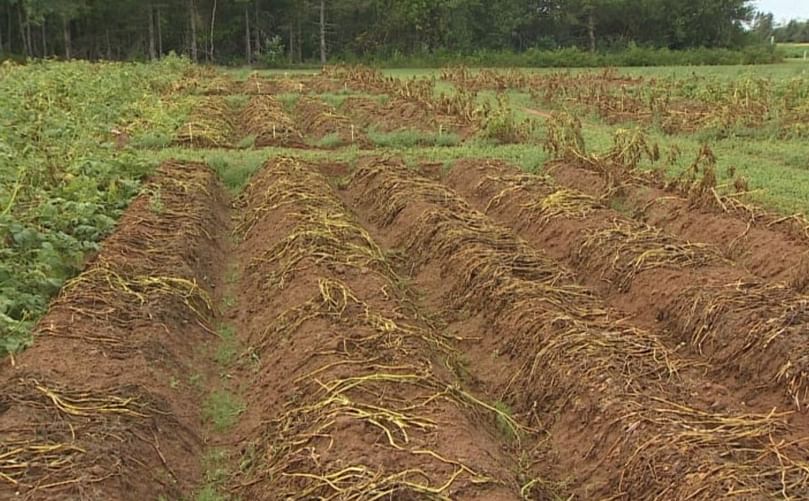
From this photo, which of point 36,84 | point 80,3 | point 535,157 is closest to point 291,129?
point 535,157

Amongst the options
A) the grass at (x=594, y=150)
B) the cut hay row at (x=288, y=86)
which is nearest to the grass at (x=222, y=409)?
the grass at (x=594, y=150)

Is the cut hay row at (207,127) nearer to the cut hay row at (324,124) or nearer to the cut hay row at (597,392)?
the cut hay row at (324,124)

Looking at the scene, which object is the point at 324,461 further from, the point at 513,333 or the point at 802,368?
the point at 802,368

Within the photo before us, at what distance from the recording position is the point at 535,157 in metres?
14.6

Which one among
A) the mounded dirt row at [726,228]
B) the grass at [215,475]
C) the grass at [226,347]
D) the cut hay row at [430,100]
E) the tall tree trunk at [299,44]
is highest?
the tall tree trunk at [299,44]

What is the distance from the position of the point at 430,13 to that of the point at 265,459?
48.3m

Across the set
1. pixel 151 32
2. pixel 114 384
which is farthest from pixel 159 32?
pixel 114 384

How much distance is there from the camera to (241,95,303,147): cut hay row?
54.6 ft

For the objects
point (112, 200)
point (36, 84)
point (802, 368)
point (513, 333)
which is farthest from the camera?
point (36, 84)

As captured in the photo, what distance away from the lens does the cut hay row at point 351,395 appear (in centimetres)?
457

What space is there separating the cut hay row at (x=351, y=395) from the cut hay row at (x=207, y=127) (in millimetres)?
7922

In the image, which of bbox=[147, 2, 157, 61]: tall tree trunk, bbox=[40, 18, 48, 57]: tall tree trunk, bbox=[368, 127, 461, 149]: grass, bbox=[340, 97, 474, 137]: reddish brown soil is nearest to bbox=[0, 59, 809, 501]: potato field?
bbox=[368, 127, 461, 149]: grass

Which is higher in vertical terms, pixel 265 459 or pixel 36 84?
pixel 36 84

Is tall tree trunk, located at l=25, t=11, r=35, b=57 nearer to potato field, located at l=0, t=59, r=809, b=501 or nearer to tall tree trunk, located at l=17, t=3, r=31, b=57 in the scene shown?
tall tree trunk, located at l=17, t=3, r=31, b=57
